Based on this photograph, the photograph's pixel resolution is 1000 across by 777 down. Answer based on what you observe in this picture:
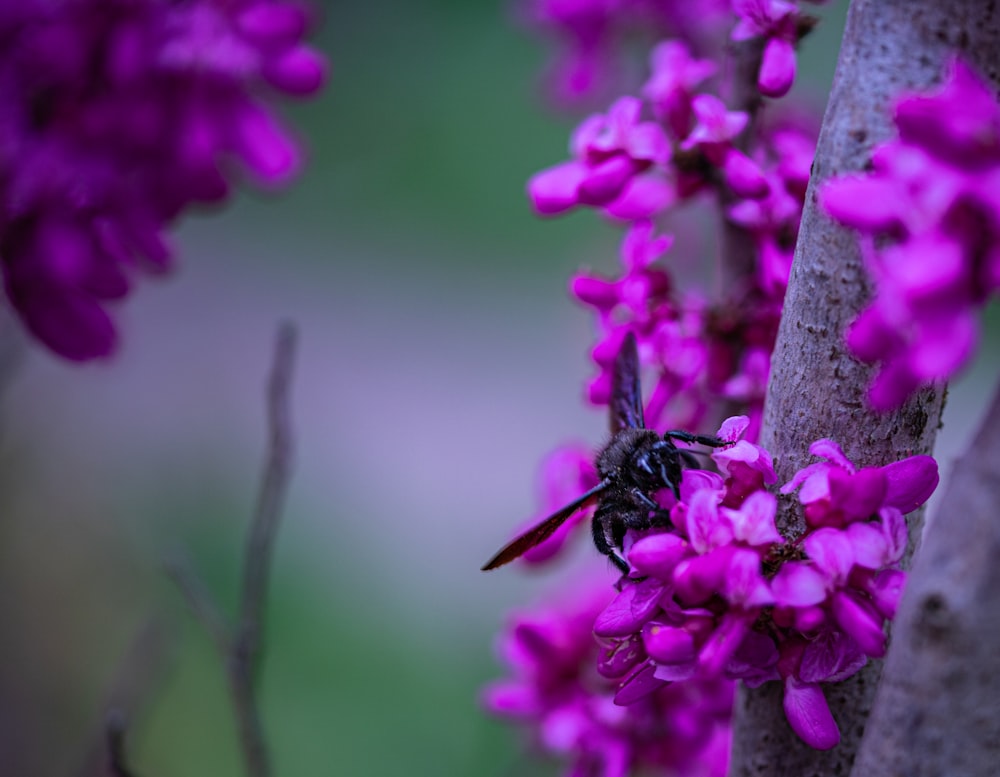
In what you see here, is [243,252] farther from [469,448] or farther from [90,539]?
[90,539]

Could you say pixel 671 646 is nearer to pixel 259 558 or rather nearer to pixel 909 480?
pixel 909 480

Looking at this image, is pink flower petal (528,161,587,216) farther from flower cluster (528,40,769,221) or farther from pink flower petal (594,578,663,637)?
pink flower petal (594,578,663,637)

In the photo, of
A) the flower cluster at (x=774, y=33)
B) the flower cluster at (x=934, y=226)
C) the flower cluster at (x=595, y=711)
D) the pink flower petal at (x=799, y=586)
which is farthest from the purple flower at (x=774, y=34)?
the flower cluster at (x=595, y=711)

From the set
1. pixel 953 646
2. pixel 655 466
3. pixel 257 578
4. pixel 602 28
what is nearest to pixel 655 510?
pixel 655 466

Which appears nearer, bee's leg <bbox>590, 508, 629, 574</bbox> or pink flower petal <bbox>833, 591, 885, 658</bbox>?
pink flower petal <bbox>833, 591, 885, 658</bbox>

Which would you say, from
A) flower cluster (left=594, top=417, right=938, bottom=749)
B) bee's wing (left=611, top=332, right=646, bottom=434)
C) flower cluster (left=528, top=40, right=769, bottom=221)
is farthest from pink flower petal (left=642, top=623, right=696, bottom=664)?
flower cluster (left=528, top=40, right=769, bottom=221)

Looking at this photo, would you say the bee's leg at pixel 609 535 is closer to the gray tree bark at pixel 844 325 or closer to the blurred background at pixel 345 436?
the gray tree bark at pixel 844 325

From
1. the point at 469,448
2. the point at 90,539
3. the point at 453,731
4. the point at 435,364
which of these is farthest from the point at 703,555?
the point at 435,364
